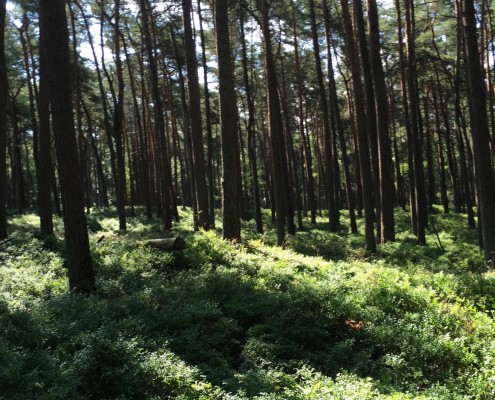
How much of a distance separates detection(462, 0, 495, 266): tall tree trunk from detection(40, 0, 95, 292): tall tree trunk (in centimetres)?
905

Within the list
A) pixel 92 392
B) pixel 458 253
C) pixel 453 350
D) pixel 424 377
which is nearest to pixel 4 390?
pixel 92 392

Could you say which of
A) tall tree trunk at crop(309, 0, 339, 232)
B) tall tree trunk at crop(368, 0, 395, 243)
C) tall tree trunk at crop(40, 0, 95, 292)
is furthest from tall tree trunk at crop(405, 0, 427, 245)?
tall tree trunk at crop(40, 0, 95, 292)

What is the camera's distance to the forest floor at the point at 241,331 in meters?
5.04

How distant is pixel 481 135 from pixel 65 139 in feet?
30.8

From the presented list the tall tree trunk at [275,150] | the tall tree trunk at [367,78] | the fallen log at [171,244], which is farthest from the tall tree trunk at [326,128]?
the fallen log at [171,244]

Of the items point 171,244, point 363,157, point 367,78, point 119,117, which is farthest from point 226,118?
point 119,117

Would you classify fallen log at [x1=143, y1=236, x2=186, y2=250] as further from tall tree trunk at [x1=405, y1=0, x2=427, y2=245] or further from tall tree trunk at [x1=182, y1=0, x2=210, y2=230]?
tall tree trunk at [x1=405, y1=0, x2=427, y2=245]

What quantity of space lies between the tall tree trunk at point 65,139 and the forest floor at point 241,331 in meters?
0.60

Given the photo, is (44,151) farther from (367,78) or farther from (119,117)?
(367,78)

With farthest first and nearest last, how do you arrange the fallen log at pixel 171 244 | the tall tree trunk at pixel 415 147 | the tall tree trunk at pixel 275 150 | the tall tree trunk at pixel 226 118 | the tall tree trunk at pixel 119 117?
1. the tall tree trunk at pixel 119 117
2. the tall tree trunk at pixel 415 147
3. the tall tree trunk at pixel 275 150
4. the tall tree trunk at pixel 226 118
5. the fallen log at pixel 171 244

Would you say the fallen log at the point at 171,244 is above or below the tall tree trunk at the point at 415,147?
below

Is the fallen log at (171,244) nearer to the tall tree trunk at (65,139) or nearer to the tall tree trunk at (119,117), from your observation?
the tall tree trunk at (65,139)

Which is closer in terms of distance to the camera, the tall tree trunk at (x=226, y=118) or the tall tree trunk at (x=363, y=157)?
the tall tree trunk at (x=226, y=118)

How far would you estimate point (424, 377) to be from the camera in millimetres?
5590
